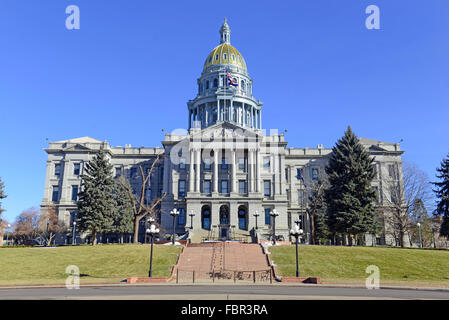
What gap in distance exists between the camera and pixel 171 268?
96.2ft

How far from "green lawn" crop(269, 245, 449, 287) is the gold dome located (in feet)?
183

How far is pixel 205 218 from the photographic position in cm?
5872

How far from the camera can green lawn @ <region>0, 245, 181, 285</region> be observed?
27.9 metres

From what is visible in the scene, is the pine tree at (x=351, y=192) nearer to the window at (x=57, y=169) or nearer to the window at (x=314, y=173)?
the window at (x=314, y=173)

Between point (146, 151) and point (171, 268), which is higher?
point (146, 151)

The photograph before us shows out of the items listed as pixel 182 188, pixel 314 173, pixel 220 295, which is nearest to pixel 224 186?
pixel 182 188

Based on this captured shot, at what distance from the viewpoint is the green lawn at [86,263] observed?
2786cm

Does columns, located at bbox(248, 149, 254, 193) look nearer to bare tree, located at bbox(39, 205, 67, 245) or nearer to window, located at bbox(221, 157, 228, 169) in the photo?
window, located at bbox(221, 157, 228, 169)

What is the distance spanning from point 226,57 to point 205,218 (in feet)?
135

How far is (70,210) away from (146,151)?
1665 cm

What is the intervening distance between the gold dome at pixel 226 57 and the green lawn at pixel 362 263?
183 ft

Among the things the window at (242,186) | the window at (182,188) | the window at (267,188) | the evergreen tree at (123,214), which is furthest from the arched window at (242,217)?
the evergreen tree at (123,214)
